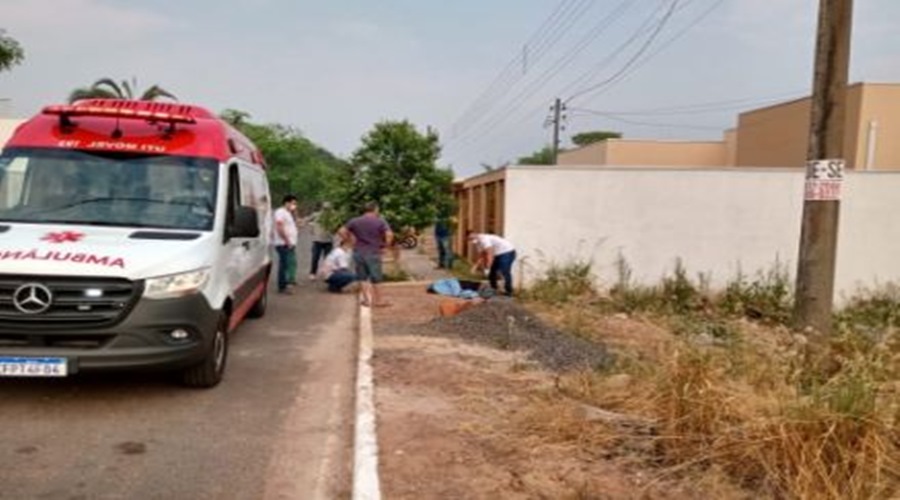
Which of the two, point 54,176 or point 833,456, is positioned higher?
point 54,176

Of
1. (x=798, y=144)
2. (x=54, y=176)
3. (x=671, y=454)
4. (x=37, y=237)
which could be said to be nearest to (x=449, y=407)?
(x=671, y=454)

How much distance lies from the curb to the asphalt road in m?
0.11

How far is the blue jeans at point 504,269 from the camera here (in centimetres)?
1341

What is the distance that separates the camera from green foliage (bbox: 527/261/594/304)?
13.4 m

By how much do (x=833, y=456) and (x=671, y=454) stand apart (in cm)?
90

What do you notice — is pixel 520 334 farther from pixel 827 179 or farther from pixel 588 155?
pixel 588 155

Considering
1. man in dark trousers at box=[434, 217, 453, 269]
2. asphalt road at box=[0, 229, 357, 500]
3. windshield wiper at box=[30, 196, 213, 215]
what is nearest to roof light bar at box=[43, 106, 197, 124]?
windshield wiper at box=[30, 196, 213, 215]

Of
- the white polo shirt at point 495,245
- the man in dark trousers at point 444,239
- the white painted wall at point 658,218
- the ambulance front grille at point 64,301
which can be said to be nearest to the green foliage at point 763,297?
the white painted wall at point 658,218

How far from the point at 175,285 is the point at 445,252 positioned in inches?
566

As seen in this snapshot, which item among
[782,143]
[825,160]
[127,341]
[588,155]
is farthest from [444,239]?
[588,155]

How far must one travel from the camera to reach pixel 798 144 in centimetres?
2909

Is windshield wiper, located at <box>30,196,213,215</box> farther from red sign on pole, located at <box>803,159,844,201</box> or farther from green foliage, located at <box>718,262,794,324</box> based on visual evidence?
green foliage, located at <box>718,262,794,324</box>

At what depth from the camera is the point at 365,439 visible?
543cm

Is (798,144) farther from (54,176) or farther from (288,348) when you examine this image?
(54,176)
